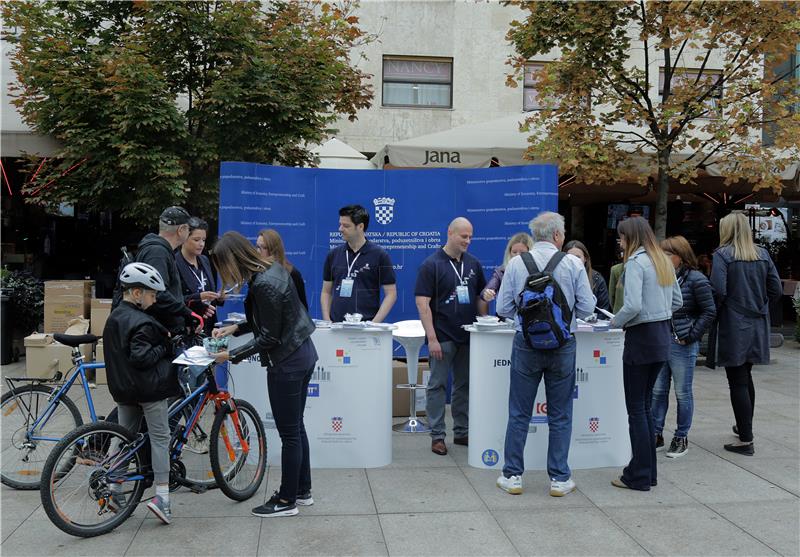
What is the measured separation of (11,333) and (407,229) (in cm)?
616

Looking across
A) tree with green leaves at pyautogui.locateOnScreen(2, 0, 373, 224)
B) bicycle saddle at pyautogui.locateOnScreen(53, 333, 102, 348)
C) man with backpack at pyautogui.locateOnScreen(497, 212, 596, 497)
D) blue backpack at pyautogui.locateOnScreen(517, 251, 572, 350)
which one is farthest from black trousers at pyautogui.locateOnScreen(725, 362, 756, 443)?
tree with green leaves at pyautogui.locateOnScreen(2, 0, 373, 224)

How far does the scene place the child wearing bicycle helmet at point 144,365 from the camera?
4.34 meters

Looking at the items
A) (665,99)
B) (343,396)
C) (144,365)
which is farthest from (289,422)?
(665,99)

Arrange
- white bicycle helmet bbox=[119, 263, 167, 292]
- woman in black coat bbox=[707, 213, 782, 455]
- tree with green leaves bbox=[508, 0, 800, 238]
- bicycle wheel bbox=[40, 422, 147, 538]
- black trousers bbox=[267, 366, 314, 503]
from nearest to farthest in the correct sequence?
1. bicycle wheel bbox=[40, 422, 147, 538]
2. white bicycle helmet bbox=[119, 263, 167, 292]
3. black trousers bbox=[267, 366, 314, 503]
4. woman in black coat bbox=[707, 213, 782, 455]
5. tree with green leaves bbox=[508, 0, 800, 238]

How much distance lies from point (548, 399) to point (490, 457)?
849 millimetres

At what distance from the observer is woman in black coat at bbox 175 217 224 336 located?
5902 millimetres

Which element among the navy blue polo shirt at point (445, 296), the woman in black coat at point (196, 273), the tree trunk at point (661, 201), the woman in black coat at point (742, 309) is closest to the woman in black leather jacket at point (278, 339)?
the woman in black coat at point (196, 273)

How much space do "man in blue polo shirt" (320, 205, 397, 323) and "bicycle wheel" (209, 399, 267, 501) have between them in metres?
1.70

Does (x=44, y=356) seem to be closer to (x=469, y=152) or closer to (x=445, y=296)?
(x=445, y=296)

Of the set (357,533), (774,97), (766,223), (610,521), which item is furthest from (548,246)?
(766,223)

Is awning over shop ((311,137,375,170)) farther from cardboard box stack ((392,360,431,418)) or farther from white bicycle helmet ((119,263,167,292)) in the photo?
Answer: white bicycle helmet ((119,263,167,292))

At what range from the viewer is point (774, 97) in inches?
425

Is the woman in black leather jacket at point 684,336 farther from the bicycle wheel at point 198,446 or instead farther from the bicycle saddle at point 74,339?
the bicycle saddle at point 74,339

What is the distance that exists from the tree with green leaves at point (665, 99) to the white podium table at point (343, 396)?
4.49 meters
